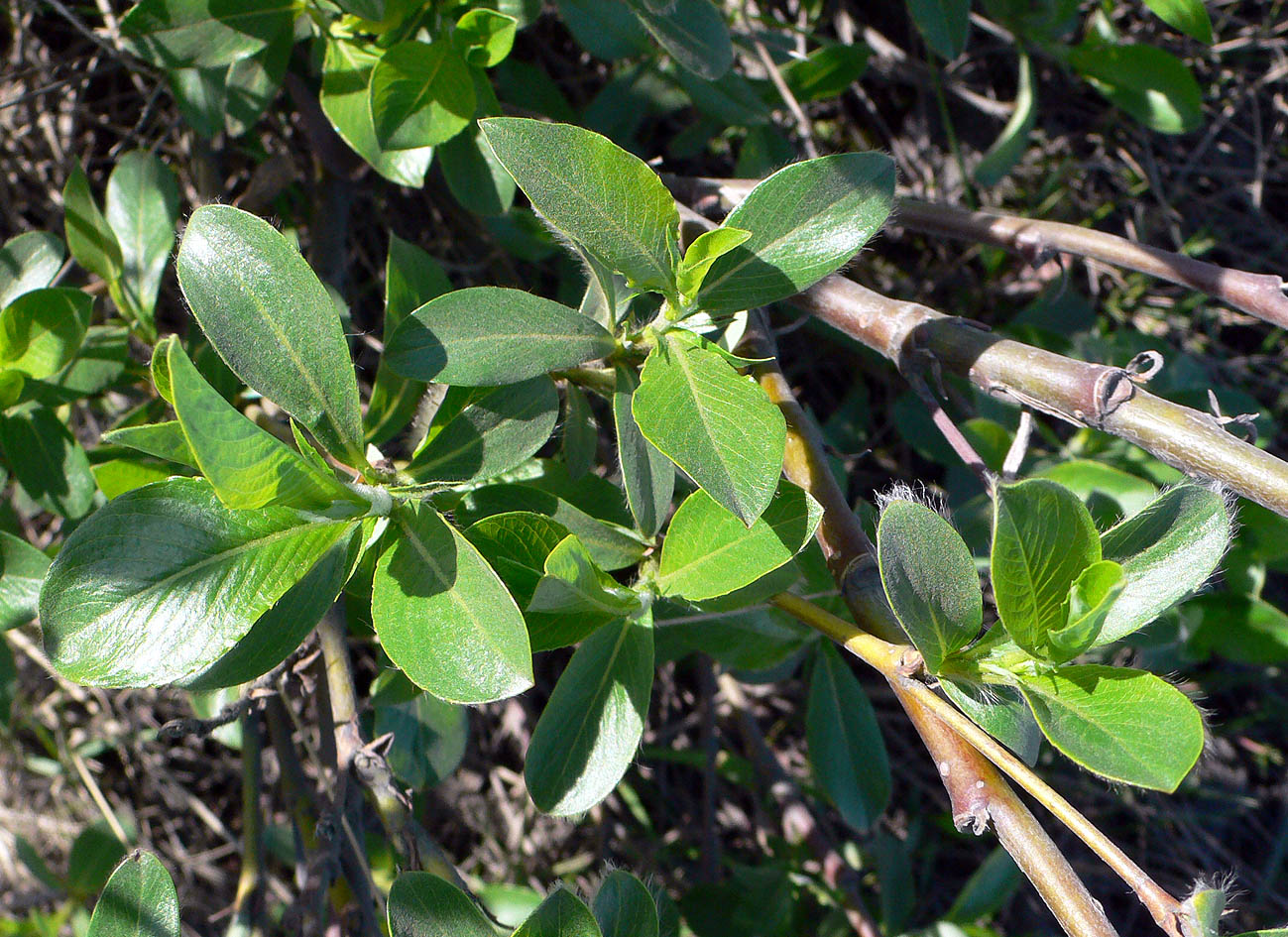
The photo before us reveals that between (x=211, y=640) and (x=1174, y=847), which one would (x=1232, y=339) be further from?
(x=211, y=640)

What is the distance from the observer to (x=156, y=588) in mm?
666

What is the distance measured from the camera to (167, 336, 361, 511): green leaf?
1.78 feet

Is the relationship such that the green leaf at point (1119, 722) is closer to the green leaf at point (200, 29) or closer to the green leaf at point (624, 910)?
the green leaf at point (624, 910)

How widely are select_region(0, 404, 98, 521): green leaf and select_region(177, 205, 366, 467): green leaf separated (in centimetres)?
52

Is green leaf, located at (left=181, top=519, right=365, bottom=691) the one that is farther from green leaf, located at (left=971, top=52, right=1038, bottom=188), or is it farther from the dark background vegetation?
green leaf, located at (left=971, top=52, right=1038, bottom=188)

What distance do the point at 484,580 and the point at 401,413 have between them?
301 millimetres

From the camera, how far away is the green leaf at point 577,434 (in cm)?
97

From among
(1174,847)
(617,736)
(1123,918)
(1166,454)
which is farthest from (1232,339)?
(617,736)

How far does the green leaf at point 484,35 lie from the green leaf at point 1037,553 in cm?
75

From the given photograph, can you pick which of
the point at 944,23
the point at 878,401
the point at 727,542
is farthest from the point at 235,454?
the point at 878,401

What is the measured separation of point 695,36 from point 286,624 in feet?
2.48

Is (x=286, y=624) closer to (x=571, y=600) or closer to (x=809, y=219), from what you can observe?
(x=571, y=600)

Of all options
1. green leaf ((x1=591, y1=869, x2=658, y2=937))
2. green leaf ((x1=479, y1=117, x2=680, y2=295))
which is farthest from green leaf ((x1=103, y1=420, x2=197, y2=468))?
green leaf ((x1=591, y1=869, x2=658, y2=937))

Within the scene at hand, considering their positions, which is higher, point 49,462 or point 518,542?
point 518,542
